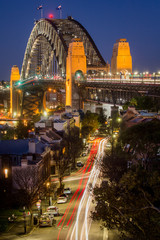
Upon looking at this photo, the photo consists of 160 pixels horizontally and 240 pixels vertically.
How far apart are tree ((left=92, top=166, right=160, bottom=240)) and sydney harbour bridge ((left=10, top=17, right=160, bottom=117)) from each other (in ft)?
85.2

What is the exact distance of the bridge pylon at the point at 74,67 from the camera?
77.8m

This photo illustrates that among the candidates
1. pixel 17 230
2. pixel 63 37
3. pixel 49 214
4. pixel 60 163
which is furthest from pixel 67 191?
pixel 63 37

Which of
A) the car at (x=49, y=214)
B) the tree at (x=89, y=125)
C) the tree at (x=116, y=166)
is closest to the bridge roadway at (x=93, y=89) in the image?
the tree at (x=89, y=125)

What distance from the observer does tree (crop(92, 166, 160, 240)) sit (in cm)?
1571

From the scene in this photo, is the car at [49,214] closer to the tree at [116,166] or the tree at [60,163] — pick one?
the tree at [116,166]

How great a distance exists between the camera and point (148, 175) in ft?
58.1

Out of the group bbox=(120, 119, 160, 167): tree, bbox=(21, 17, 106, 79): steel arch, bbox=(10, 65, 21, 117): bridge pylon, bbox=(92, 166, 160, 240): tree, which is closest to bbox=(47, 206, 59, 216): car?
bbox=(120, 119, 160, 167): tree

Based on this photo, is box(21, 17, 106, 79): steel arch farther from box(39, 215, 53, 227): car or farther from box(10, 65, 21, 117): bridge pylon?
box(39, 215, 53, 227): car

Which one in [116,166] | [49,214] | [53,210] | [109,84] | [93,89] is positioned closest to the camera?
[49,214]

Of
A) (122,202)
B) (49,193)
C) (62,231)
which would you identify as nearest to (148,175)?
(122,202)

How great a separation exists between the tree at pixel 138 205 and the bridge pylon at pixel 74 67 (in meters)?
60.0

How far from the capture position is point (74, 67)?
7931 centimetres

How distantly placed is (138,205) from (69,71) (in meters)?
64.3

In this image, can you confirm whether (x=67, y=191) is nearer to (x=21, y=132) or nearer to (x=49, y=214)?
(x=49, y=214)
